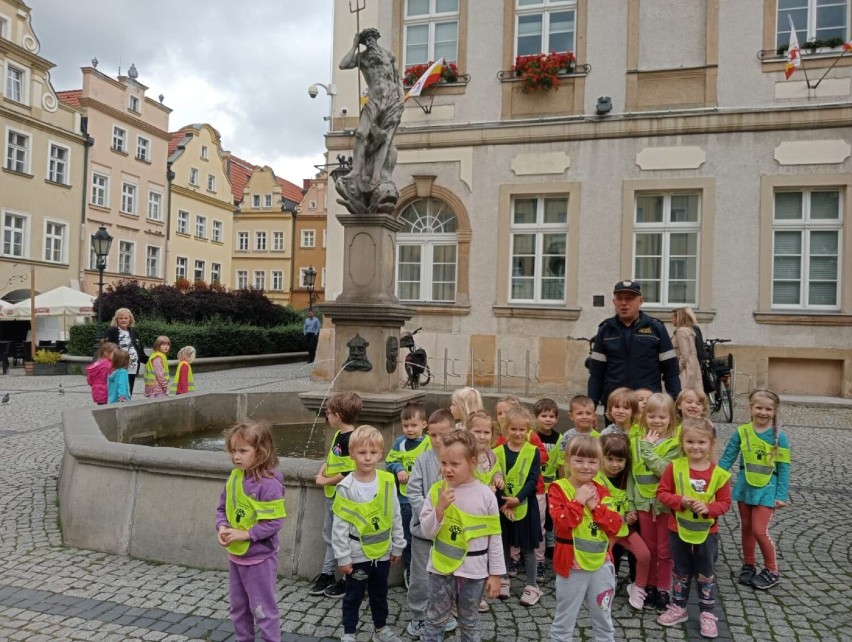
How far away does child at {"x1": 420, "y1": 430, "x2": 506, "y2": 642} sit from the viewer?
2.98 meters

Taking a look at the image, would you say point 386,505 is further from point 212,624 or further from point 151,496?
point 151,496

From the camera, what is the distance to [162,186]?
122 feet

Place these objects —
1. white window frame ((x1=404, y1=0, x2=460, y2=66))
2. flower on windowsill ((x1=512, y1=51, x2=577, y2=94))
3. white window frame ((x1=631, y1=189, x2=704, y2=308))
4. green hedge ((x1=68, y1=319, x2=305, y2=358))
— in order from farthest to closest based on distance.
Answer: green hedge ((x1=68, y1=319, x2=305, y2=358)) < white window frame ((x1=404, y1=0, x2=460, y2=66)) < flower on windowsill ((x1=512, y1=51, x2=577, y2=94)) < white window frame ((x1=631, y1=189, x2=704, y2=308))

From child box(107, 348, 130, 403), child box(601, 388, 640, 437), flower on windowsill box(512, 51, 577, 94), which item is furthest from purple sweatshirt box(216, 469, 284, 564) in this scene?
flower on windowsill box(512, 51, 577, 94)

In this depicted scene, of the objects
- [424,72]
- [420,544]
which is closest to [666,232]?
[424,72]

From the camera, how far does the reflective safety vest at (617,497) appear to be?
324cm

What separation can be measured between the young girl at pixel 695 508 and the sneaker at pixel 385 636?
140 centimetres

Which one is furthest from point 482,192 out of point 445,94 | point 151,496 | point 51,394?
point 151,496

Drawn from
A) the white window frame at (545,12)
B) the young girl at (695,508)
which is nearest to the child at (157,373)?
the young girl at (695,508)

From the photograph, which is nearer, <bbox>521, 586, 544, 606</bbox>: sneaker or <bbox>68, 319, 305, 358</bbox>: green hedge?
<bbox>521, 586, 544, 606</bbox>: sneaker

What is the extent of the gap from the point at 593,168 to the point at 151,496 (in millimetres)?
11081

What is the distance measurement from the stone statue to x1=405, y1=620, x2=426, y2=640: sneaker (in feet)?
12.9

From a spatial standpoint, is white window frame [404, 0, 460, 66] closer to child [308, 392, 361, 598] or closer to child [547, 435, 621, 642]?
child [308, 392, 361, 598]

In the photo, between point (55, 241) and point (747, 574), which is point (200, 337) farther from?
point (747, 574)
